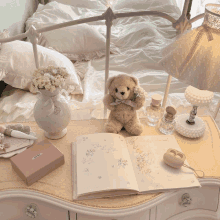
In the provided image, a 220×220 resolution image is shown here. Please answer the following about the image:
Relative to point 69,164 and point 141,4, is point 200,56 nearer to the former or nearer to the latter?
point 69,164

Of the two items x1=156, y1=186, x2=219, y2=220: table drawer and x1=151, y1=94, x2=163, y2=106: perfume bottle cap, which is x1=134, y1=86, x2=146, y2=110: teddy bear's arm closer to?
x1=151, y1=94, x2=163, y2=106: perfume bottle cap

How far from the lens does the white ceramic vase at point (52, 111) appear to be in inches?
34.7

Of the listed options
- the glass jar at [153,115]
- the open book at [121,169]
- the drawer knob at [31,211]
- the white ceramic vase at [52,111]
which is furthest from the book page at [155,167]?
the drawer knob at [31,211]

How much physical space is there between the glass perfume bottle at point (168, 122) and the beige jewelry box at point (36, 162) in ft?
1.62

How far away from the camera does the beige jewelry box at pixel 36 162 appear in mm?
798

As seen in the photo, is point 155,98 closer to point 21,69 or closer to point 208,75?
point 208,75

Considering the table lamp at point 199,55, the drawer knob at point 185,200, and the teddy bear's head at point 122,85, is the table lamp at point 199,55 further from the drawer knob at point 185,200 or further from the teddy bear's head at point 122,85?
the drawer knob at point 185,200

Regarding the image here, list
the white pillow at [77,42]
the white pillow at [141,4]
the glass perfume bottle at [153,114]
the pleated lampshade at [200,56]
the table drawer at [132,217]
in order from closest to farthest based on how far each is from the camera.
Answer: the pleated lampshade at [200,56]
the table drawer at [132,217]
the glass perfume bottle at [153,114]
the white pillow at [77,42]
the white pillow at [141,4]

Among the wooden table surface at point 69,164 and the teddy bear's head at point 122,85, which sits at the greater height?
the teddy bear's head at point 122,85

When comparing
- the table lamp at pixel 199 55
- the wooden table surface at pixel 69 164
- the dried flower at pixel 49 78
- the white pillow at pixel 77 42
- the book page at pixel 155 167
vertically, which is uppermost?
the table lamp at pixel 199 55

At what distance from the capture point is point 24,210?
863 millimetres

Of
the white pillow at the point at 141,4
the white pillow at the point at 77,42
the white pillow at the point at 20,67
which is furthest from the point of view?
the white pillow at the point at 141,4

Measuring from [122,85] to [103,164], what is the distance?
13.5 inches

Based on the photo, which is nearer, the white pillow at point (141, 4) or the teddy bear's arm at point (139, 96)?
the teddy bear's arm at point (139, 96)
